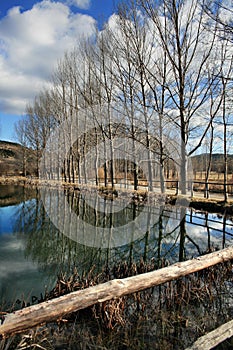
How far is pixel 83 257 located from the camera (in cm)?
712

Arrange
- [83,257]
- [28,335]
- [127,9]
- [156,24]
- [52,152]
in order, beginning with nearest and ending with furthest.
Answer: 1. [28,335]
2. [83,257]
3. [156,24]
4. [127,9]
5. [52,152]

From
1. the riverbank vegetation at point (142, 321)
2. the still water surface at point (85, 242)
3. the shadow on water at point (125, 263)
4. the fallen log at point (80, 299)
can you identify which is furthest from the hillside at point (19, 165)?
the fallen log at point (80, 299)

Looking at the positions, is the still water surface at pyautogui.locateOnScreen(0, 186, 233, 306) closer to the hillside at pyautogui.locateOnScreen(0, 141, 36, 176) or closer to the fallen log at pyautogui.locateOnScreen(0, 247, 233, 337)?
the fallen log at pyautogui.locateOnScreen(0, 247, 233, 337)

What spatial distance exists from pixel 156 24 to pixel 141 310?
1386 cm

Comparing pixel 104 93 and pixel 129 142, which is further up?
pixel 104 93

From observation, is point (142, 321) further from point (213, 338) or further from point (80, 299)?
point (80, 299)

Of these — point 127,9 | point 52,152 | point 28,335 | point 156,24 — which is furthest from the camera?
point 52,152

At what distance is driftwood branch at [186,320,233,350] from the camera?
3.07 meters

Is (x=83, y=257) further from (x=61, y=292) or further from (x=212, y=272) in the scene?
(x=212, y=272)

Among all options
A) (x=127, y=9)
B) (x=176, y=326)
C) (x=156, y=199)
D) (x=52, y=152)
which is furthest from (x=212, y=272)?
(x=52, y=152)

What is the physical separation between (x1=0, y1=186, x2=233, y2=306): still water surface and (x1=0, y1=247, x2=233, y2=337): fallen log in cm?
170

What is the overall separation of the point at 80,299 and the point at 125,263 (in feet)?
8.16

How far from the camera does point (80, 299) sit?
128 inches

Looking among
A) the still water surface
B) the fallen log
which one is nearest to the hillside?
the still water surface
